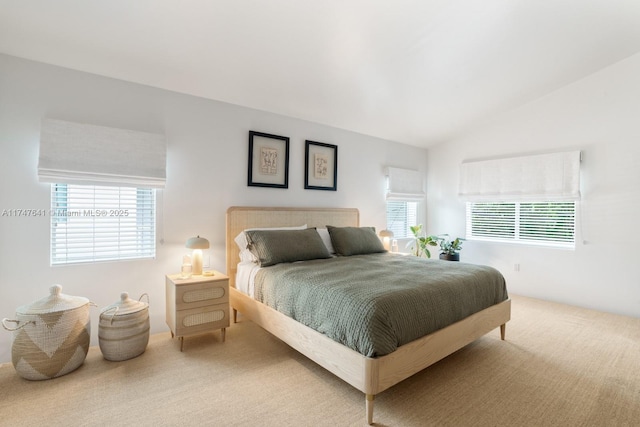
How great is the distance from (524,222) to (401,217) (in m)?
1.77

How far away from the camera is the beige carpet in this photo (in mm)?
1844

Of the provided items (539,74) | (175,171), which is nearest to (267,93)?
(175,171)

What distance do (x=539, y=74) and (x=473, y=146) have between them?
1.46 m

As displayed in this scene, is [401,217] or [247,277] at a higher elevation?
[401,217]

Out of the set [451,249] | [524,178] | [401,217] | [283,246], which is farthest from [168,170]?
[524,178]

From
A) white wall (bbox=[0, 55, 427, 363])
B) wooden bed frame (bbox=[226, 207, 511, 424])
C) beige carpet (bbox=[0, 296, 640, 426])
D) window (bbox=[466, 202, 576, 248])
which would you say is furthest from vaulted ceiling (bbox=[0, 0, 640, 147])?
beige carpet (bbox=[0, 296, 640, 426])

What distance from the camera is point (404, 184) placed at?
5.28m

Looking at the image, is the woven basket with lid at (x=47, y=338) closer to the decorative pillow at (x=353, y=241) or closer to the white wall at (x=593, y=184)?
the decorative pillow at (x=353, y=241)

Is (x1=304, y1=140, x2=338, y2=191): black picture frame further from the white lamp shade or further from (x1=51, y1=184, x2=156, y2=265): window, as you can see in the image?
(x1=51, y1=184, x2=156, y2=265): window

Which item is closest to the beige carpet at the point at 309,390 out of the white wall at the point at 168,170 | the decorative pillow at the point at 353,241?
the white wall at the point at 168,170

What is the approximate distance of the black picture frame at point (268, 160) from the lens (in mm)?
3648

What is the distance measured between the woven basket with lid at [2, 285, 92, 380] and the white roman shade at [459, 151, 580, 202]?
510 centimetres

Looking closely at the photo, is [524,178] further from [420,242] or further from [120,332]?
[120,332]

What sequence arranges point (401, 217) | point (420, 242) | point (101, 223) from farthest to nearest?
1. point (401, 217)
2. point (420, 242)
3. point (101, 223)
